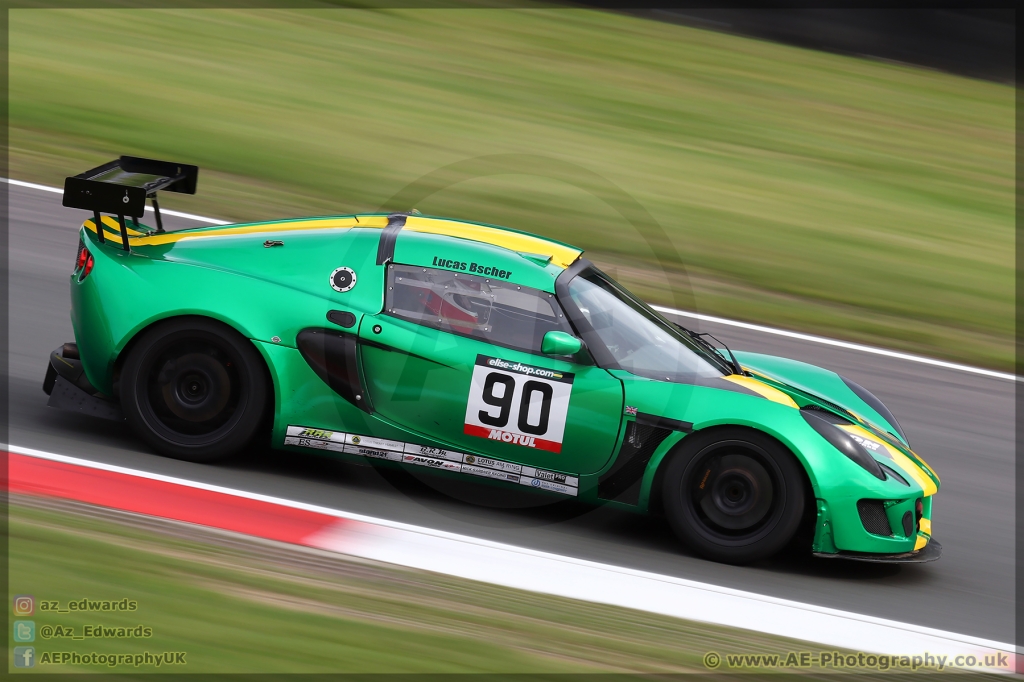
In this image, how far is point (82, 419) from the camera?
608 centimetres

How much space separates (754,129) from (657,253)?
3952mm

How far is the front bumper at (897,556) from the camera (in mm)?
5344

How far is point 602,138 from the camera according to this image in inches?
488

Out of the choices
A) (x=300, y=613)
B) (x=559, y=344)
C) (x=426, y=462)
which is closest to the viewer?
(x=300, y=613)

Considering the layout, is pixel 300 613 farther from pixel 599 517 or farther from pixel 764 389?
pixel 764 389

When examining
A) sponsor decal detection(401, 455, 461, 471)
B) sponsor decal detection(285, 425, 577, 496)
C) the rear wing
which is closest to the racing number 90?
sponsor decal detection(285, 425, 577, 496)

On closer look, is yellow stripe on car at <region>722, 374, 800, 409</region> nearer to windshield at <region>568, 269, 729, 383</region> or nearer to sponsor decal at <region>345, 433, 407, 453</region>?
windshield at <region>568, 269, 729, 383</region>

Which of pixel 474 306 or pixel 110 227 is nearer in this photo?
pixel 474 306

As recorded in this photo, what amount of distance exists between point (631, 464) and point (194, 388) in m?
2.36

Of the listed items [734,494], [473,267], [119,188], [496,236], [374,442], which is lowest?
[734,494]

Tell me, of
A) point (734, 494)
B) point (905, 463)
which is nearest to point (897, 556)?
point (905, 463)

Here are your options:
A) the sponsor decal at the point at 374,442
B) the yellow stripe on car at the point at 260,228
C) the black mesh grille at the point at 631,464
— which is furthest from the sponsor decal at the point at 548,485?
the yellow stripe on car at the point at 260,228

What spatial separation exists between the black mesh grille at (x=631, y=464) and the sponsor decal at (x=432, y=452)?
767 millimetres

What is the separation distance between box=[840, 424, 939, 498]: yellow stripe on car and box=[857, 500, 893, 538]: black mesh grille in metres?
0.30
